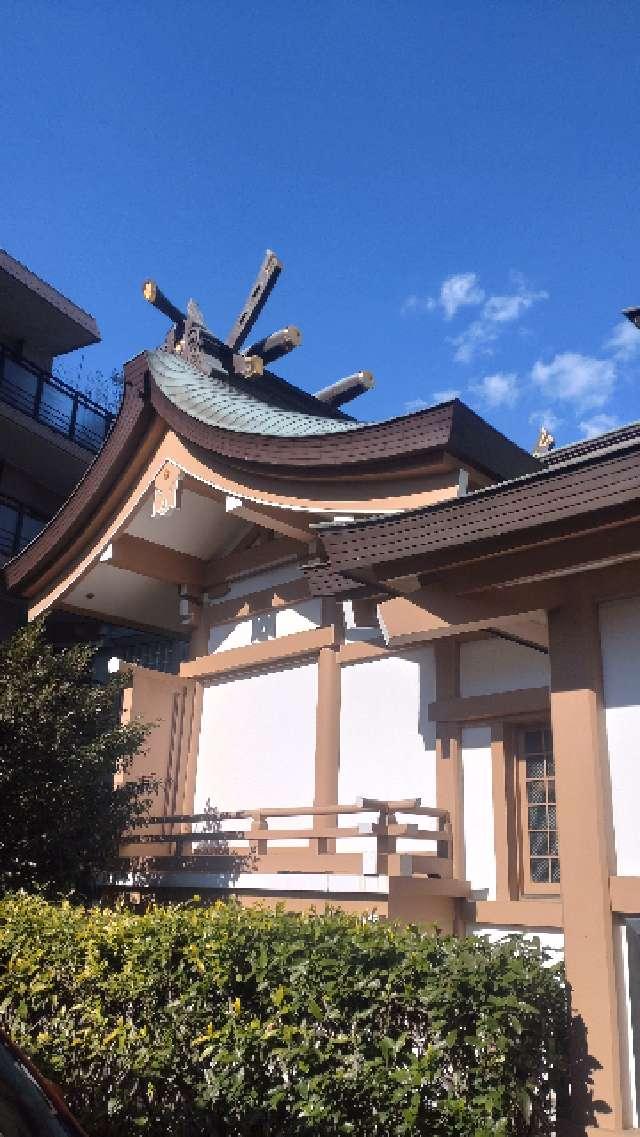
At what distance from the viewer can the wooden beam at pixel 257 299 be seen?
43.3ft

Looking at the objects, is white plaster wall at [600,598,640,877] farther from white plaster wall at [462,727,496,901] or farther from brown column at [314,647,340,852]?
brown column at [314,647,340,852]

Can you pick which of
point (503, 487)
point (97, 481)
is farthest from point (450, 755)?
point (97, 481)

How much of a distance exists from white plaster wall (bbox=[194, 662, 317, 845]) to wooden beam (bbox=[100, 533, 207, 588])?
1537mm

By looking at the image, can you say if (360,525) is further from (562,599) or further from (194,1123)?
(194,1123)

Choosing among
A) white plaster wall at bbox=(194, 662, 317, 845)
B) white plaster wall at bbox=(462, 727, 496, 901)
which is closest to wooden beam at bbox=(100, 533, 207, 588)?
white plaster wall at bbox=(194, 662, 317, 845)

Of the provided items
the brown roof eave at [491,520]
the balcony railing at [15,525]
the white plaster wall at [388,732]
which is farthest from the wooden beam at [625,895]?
the balcony railing at [15,525]

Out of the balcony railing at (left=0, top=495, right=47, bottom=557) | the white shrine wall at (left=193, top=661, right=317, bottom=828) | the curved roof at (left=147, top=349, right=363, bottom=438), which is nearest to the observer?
the curved roof at (left=147, top=349, right=363, bottom=438)

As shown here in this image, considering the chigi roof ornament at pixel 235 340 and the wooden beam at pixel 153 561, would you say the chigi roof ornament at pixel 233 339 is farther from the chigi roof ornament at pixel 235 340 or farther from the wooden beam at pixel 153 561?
the wooden beam at pixel 153 561

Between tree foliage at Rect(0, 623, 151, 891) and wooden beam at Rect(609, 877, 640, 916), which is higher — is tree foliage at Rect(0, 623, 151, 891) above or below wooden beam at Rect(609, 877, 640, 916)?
above

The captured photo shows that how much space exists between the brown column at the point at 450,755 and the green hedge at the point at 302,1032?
2.75 meters

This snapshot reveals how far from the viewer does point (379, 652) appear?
9.28 meters

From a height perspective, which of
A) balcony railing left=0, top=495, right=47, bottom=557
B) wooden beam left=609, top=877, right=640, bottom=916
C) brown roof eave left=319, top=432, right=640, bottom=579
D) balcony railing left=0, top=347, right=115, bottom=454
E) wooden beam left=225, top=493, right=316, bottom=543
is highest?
balcony railing left=0, top=347, right=115, bottom=454

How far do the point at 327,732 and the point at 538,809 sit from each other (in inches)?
98.0

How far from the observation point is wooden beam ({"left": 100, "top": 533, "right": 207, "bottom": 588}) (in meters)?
11.3
